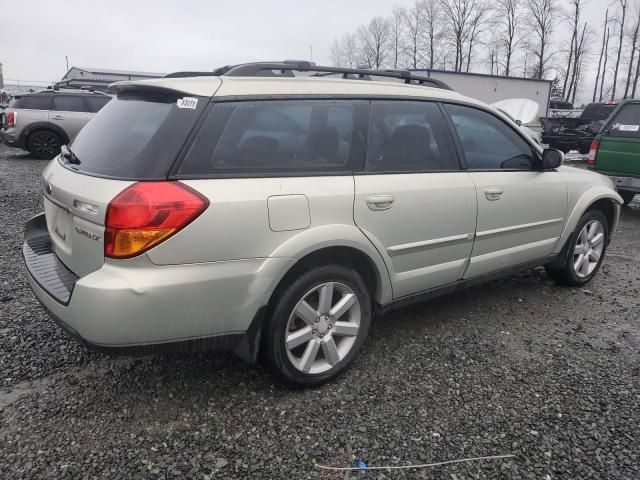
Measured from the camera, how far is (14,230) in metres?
5.82

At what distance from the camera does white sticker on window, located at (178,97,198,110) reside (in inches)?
92.8

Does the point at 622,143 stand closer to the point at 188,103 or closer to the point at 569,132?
the point at 188,103

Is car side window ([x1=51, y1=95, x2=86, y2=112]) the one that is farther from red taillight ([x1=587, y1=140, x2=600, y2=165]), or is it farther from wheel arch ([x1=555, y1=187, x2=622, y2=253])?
wheel arch ([x1=555, y1=187, x2=622, y2=253])

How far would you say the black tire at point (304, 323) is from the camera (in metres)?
2.50

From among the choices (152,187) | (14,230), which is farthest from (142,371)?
(14,230)

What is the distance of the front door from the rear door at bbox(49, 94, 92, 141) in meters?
11.0

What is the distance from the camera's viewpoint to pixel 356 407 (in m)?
2.63

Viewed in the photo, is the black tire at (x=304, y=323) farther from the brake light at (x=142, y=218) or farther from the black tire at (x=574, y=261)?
the black tire at (x=574, y=261)

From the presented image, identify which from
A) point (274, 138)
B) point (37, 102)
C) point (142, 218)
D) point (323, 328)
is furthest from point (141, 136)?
point (37, 102)

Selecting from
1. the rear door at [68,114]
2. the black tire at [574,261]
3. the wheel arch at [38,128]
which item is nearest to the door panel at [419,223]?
the black tire at [574,261]

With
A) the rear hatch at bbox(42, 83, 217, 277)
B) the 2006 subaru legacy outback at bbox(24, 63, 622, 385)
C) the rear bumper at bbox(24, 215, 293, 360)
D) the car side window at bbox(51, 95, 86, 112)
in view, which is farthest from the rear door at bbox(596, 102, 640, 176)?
the car side window at bbox(51, 95, 86, 112)

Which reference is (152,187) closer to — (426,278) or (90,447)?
(90,447)

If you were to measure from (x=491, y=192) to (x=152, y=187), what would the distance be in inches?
87.6

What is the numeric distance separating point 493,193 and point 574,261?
149 cm
